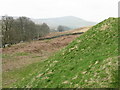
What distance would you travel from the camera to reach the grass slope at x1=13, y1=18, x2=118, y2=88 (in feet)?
39.6

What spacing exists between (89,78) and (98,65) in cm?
173

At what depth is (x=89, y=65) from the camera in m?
14.8

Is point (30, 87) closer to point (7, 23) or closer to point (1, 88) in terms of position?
point (1, 88)

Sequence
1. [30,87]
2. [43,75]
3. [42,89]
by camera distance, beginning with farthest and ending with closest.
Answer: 1. [43,75]
2. [30,87]
3. [42,89]

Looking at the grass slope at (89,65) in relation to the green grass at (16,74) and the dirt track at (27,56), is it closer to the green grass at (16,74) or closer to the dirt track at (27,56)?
the green grass at (16,74)

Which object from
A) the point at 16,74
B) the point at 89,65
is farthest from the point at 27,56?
the point at 89,65

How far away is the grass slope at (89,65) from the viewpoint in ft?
39.6

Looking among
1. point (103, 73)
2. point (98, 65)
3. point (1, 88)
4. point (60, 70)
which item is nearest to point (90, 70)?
point (98, 65)

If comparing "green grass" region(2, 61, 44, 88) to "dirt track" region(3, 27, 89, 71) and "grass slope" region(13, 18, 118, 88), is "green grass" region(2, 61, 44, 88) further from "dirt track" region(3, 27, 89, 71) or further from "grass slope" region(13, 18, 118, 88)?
"grass slope" region(13, 18, 118, 88)

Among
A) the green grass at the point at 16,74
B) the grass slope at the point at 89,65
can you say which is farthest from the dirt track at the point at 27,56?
the grass slope at the point at 89,65

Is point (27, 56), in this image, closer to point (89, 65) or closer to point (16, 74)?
point (16, 74)

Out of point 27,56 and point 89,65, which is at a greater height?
point 89,65

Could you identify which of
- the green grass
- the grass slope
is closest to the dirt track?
the green grass

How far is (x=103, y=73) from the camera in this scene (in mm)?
12188
